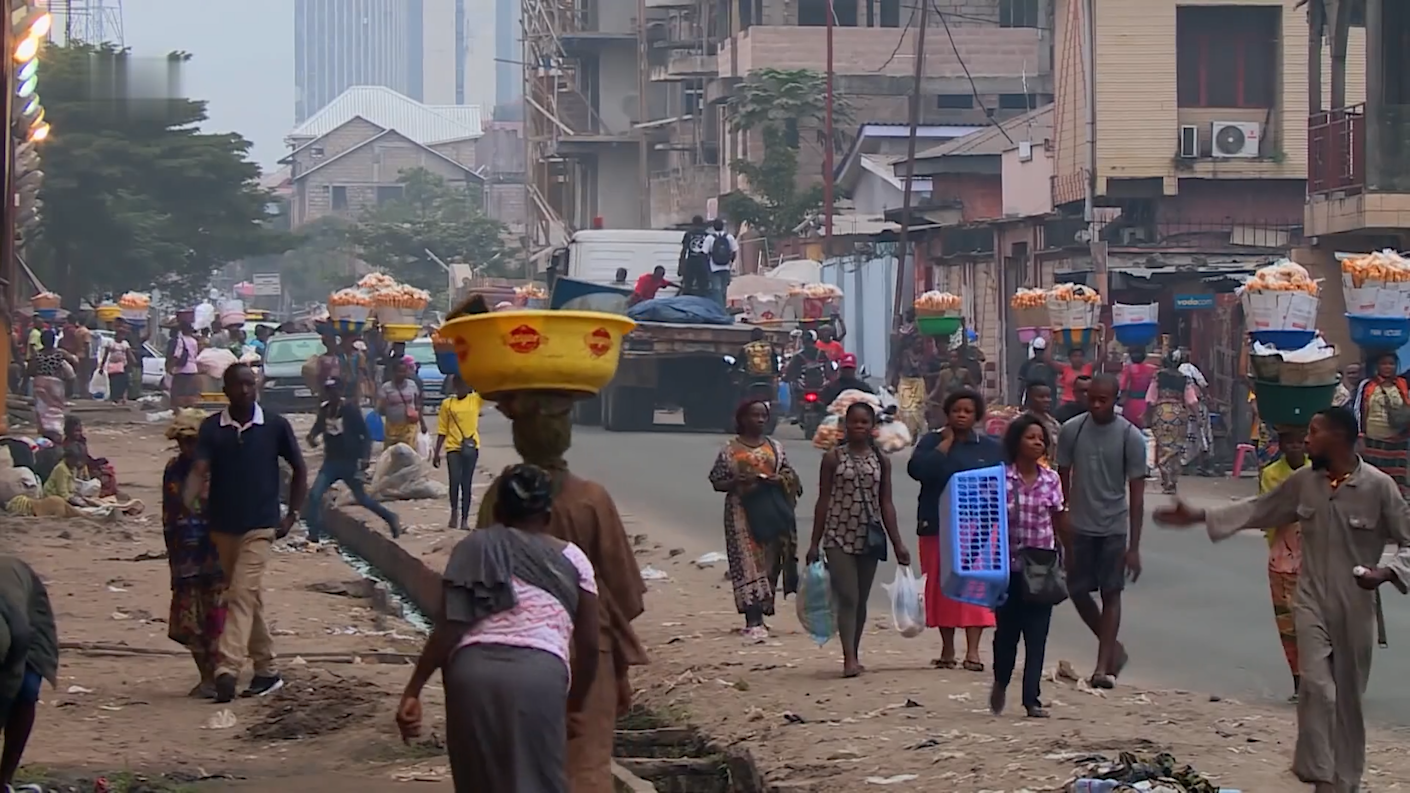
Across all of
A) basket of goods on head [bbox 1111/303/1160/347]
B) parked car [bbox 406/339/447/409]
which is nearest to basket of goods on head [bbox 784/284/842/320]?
parked car [bbox 406/339/447/409]

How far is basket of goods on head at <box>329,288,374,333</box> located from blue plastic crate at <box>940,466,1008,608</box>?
22179mm

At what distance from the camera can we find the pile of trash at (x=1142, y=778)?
7055 mm

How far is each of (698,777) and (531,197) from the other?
2852 inches

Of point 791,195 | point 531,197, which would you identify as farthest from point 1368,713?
point 531,197

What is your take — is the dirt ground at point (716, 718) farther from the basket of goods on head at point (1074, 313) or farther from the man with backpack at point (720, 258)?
A: the man with backpack at point (720, 258)

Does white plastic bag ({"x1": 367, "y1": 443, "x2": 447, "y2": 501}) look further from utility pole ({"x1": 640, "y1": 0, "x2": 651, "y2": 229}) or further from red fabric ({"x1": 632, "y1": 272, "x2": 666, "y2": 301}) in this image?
utility pole ({"x1": 640, "y1": 0, "x2": 651, "y2": 229})

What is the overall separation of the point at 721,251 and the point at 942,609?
18332mm

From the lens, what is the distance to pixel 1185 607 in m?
13.5

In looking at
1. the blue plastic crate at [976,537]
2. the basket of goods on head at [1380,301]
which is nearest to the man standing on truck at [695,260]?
the basket of goods on head at [1380,301]

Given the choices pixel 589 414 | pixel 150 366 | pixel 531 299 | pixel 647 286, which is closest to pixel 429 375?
pixel 531 299

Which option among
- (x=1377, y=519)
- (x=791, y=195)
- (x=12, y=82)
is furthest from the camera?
(x=791, y=195)

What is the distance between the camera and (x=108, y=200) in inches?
1927

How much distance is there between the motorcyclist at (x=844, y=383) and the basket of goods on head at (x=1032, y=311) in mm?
2440

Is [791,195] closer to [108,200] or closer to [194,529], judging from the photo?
[108,200]
